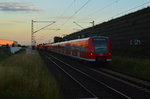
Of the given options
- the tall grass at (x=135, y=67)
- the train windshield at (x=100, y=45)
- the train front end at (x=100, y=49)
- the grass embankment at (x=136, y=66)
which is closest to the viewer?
the tall grass at (x=135, y=67)

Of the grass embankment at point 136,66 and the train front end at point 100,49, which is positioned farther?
the train front end at point 100,49

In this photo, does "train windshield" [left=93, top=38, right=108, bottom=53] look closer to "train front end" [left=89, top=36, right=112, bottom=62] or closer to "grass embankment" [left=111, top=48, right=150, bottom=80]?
"train front end" [left=89, top=36, right=112, bottom=62]

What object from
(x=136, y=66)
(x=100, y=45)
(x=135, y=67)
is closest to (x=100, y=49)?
(x=100, y=45)

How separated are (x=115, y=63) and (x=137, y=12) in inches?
433

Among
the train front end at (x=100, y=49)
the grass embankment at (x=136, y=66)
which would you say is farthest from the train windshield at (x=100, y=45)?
the grass embankment at (x=136, y=66)

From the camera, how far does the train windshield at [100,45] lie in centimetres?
2834

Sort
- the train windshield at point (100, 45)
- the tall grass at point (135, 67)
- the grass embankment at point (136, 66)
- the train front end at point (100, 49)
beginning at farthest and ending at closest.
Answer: the train windshield at point (100, 45)
the train front end at point (100, 49)
the grass embankment at point (136, 66)
the tall grass at point (135, 67)

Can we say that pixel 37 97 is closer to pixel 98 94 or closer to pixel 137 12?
pixel 98 94

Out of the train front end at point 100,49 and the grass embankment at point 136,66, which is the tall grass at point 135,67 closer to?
the grass embankment at point 136,66

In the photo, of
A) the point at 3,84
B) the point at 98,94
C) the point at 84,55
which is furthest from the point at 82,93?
the point at 84,55

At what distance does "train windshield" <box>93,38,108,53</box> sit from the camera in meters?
28.3

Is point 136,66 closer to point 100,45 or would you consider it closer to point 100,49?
point 100,49

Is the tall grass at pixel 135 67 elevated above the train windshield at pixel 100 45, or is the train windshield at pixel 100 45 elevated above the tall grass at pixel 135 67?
the train windshield at pixel 100 45

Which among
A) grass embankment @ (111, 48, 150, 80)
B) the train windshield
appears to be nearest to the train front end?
the train windshield
